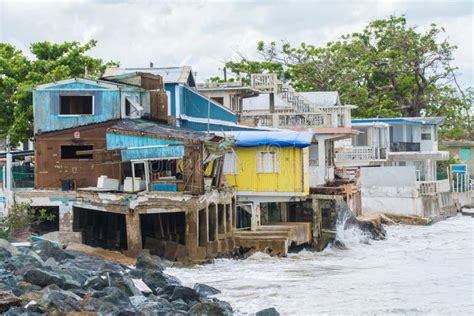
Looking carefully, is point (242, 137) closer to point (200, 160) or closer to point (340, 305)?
point (200, 160)

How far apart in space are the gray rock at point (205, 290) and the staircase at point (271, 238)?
750cm

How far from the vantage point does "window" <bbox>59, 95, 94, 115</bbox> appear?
97.6 feet

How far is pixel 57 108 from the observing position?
96.6 ft

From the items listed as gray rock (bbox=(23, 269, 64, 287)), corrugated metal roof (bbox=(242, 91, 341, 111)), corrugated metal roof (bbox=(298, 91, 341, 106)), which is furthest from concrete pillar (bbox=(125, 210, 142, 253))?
corrugated metal roof (bbox=(298, 91, 341, 106))

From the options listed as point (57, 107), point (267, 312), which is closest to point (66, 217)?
point (57, 107)

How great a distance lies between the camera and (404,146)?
51281 millimetres

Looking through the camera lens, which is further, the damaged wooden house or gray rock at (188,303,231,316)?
the damaged wooden house

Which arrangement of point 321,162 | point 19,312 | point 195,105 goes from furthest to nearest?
point 321,162, point 195,105, point 19,312

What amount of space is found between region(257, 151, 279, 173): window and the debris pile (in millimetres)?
8693

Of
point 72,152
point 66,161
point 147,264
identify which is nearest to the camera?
point 147,264

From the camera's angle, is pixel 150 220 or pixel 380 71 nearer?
pixel 150 220

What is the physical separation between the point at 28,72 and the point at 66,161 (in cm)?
867

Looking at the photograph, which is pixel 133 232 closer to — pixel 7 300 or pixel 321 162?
pixel 7 300

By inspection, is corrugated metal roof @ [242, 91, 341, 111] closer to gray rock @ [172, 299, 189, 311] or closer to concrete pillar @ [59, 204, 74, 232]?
concrete pillar @ [59, 204, 74, 232]
